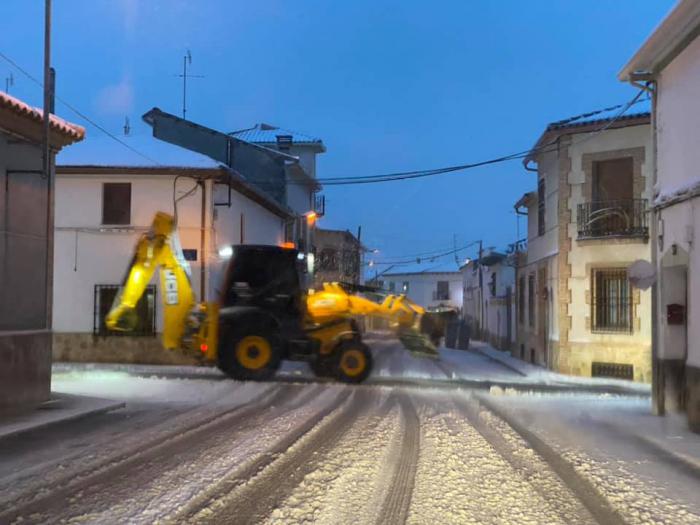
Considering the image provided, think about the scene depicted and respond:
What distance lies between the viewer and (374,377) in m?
15.4

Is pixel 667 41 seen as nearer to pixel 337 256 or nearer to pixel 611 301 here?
pixel 611 301

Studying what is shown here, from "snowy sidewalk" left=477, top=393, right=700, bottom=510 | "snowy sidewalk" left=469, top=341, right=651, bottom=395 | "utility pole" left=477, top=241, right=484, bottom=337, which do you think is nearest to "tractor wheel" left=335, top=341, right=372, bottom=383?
"snowy sidewalk" left=477, top=393, right=700, bottom=510

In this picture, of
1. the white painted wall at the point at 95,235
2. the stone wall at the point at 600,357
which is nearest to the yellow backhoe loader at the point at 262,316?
the white painted wall at the point at 95,235

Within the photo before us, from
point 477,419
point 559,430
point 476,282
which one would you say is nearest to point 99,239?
point 477,419

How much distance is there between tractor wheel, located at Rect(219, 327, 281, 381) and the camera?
1370 centimetres

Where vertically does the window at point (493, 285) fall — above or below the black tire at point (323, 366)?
above

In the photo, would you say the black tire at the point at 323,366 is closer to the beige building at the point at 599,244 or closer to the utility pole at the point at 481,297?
the beige building at the point at 599,244

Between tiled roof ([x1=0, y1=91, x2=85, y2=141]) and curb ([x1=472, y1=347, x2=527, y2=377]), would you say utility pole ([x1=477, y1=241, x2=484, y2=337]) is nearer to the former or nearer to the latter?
curb ([x1=472, y1=347, x2=527, y2=377])

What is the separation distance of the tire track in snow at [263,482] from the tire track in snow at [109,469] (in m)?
0.95

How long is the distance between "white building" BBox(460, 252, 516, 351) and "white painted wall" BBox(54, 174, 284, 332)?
13986 mm

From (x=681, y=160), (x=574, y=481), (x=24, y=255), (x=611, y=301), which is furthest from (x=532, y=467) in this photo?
(x=611, y=301)

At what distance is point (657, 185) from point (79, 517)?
31.9ft

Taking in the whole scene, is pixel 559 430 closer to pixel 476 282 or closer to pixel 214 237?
pixel 214 237

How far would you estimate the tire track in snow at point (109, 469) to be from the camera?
16.9 ft
